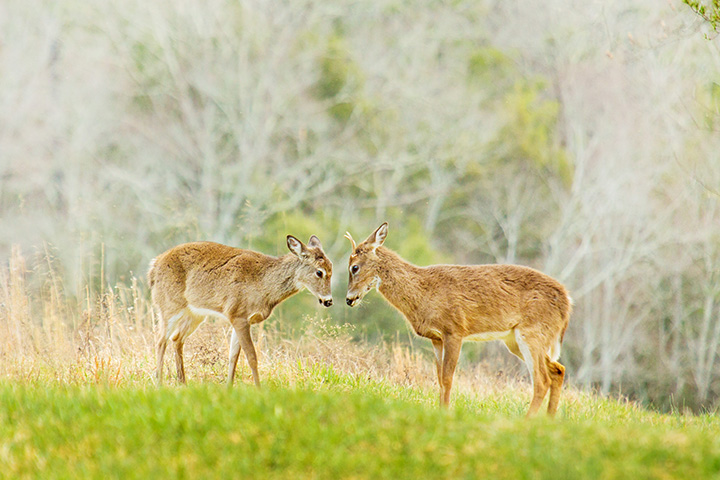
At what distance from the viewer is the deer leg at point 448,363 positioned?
8562 mm

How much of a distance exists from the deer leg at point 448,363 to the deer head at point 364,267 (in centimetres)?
101

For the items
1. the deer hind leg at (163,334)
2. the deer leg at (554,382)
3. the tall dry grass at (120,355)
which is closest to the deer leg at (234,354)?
the tall dry grass at (120,355)

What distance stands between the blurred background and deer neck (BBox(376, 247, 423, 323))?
18.0 metres

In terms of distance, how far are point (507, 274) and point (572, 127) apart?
28.1 meters

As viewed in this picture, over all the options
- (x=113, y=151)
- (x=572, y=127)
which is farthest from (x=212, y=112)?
(x=572, y=127)

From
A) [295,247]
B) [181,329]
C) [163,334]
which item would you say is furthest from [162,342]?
[295,247]

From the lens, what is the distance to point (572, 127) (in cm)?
3581

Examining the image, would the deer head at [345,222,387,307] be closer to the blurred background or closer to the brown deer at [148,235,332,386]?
the brown deer at [148,235,332,386]

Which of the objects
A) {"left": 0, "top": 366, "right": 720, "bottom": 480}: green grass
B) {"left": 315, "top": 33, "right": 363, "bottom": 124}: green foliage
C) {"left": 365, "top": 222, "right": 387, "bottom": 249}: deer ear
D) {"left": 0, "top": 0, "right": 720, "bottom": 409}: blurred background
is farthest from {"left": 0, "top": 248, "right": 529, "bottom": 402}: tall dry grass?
{"left": 315, "top": 33, "right": 363, "bottom": 124}: green foliage

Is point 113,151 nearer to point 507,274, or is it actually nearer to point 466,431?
point 507,274

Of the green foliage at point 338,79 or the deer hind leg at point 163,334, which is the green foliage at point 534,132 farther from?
the deer hind leg at point 163,334

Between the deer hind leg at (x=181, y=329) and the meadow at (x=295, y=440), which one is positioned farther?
the deer hind leg at (x=181, y=329)

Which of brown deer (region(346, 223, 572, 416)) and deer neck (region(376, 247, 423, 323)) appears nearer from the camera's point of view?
brown deer (region(346, 223, 572, 416))

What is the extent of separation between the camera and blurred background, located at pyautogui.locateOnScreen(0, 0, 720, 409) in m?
30.2
